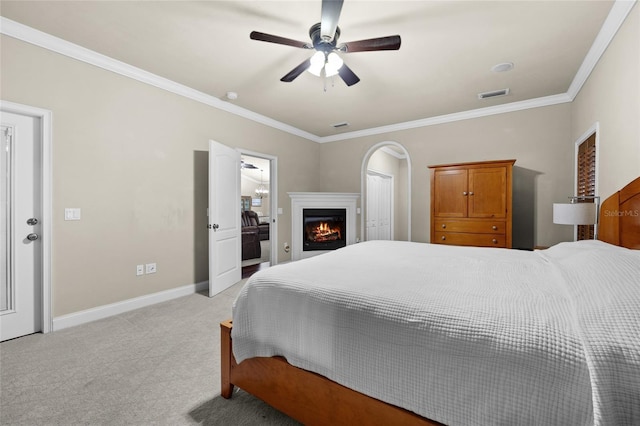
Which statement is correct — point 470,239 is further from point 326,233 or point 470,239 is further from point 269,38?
point 269,38

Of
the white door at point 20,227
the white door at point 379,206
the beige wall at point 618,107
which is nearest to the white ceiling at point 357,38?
the beige wall at point 618,107

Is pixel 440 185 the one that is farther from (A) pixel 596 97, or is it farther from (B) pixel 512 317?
(B) pixel 512 317

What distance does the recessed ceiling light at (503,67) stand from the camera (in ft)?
9.62

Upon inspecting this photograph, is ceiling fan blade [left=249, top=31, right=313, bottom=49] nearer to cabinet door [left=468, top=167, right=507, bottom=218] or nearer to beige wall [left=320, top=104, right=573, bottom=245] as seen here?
cabinet door [left=468, top=167, right=507, bottom=218]

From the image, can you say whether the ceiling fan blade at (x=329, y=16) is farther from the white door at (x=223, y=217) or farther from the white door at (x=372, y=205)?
the white door at (x=372, y=205)

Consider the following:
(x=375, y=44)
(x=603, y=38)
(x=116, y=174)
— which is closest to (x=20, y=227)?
(x=116, y=174)

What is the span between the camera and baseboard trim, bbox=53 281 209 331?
8.49 feet

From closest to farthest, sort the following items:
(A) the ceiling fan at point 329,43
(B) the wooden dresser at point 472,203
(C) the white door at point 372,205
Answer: (A) the ceiling fan at point 329,43 → (B) the wooden dresser at point 472,203 → (C) the white door at point 372,205

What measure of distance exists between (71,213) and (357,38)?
10.3 feet

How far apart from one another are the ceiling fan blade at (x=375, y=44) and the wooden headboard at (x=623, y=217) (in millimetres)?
1808

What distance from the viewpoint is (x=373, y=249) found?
2.37 meters

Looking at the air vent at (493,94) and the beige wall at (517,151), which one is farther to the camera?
the beige wall at (517,151)

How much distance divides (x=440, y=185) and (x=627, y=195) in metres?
2.18

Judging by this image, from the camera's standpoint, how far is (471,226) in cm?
382
